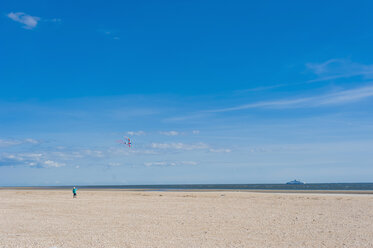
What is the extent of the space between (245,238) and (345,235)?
429 cm

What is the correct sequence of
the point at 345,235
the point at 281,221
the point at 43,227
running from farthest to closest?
the point at 281,221
the point at 43,227
the point at 345,235

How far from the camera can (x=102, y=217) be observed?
67.5ft

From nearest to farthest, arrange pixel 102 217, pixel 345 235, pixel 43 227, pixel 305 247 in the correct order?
pixel 305 247, pixel 345 235, pixel 43 227, pixel 102 217

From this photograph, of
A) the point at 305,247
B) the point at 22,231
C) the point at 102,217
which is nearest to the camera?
the point at 305,247

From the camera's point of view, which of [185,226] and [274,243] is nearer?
[274,243]

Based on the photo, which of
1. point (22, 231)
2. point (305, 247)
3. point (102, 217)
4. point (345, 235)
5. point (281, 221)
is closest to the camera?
point (305, 247)

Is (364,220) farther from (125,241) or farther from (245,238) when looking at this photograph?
(125,241)

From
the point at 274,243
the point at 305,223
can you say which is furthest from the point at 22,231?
the point at 305,223

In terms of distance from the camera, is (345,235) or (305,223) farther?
(305,223)

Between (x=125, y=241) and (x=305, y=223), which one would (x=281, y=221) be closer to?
(x=305, y=223)

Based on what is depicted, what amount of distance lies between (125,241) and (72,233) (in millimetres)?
3137

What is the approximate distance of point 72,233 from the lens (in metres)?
14.7

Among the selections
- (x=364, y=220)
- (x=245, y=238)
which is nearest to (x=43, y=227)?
(x=245, y=238)

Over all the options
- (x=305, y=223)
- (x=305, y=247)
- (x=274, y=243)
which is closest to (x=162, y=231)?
(x=274, y=243)
